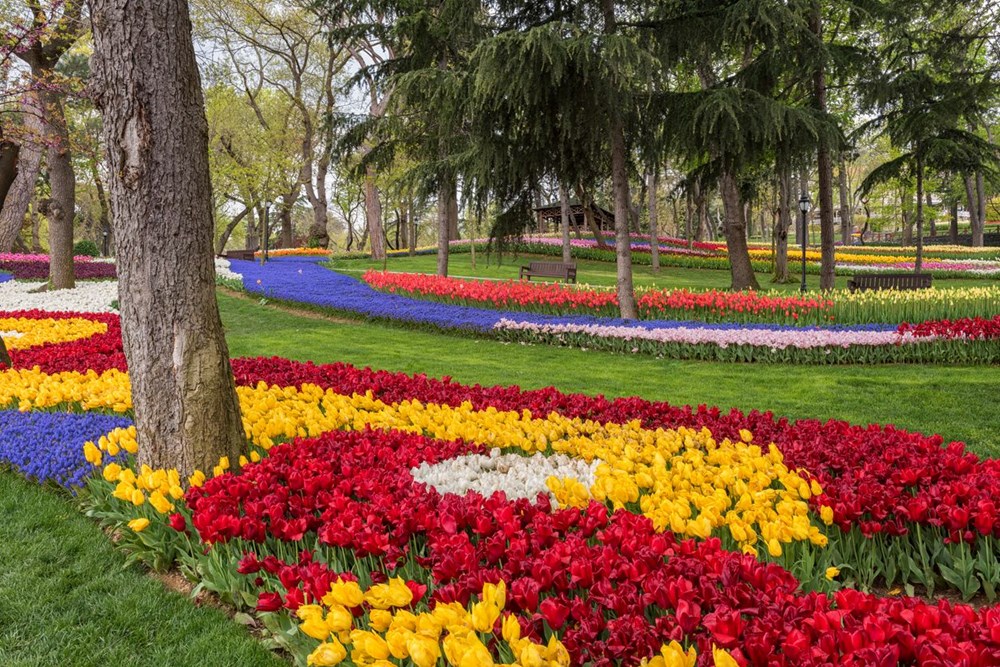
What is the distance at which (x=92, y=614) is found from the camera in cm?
310

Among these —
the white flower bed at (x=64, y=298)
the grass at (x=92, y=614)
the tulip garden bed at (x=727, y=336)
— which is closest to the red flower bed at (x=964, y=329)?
the tulip garden bed at (x=727, y=336)

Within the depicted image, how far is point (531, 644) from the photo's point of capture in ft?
6.31

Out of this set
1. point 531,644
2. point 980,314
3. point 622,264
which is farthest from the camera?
point 622,264

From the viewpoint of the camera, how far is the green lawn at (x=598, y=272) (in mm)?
22109

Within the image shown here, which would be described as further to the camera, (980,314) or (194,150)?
(980,314)

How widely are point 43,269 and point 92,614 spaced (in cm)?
2251

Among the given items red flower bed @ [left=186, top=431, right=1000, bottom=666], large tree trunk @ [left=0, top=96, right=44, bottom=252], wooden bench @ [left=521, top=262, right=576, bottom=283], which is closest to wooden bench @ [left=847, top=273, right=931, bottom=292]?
wooden bench @ [left=521, top=262, right=576, bottom=283]

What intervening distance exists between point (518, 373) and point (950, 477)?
5.91m

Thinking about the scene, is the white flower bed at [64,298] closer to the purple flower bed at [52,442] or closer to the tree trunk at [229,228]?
the purple flower bed at [52,442]

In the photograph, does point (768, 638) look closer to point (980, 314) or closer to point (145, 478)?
point (145, 478)

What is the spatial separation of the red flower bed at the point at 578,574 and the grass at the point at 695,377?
13.6ft

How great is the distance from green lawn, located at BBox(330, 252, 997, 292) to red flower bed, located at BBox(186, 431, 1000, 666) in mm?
17724

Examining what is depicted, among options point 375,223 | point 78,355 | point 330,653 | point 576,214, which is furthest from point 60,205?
A: point 576,214

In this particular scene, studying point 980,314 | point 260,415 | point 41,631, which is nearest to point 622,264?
point 980,314
